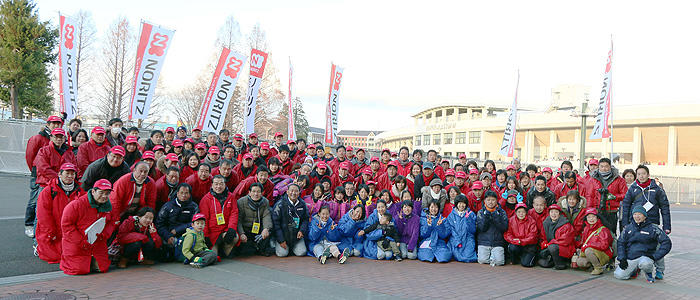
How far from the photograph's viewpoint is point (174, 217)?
659cm

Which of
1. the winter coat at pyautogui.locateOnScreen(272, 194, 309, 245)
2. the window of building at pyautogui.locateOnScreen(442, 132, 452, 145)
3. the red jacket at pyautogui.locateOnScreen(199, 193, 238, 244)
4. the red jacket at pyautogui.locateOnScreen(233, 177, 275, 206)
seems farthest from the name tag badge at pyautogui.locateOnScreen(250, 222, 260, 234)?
the window of building at pyautogui.locateOnScreen(442, 132, 452, 145)

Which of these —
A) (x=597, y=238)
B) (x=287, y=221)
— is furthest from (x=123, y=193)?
(x=597, y=238)

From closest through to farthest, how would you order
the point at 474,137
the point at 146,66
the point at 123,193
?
the point at 123,193
the point at 146,66
the point at 474,137

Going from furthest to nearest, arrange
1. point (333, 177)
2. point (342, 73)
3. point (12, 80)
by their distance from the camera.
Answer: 1. point (12, 80)
2. point (342, 73)
3. point (333, 177)

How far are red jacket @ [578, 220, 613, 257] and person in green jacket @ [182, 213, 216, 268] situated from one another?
19.5 feet

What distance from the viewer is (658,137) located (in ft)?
168

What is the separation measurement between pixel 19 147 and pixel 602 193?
65.1ft

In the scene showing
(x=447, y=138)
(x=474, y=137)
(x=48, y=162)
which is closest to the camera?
(x=48, y=162)

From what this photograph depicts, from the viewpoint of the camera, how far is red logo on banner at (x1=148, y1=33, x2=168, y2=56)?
12.1 m

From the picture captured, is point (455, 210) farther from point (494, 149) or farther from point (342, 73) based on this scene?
point (494, 149)

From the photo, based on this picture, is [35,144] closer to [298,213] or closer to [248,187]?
[248,187]

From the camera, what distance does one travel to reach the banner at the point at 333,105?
1598cm

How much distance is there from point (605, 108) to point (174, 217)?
14073mm

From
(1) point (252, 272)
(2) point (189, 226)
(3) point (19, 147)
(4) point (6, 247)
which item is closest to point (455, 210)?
(1) point (252, 272)
